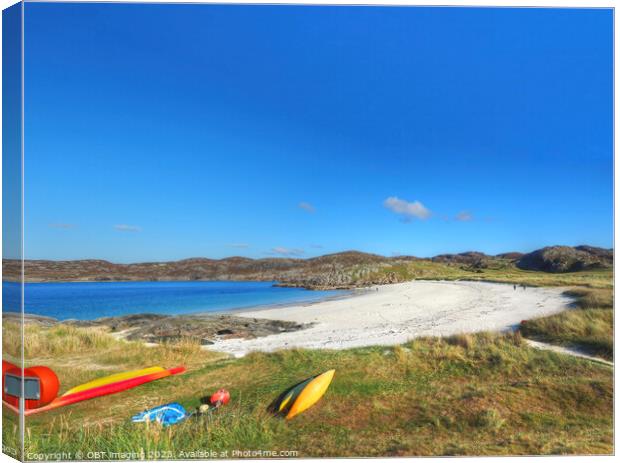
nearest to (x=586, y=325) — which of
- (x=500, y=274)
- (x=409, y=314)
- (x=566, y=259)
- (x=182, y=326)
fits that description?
(x=566, y=259)

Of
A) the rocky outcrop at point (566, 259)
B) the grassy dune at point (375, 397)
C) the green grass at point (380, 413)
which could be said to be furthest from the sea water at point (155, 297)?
the rocky outcrop at point (566, 259)

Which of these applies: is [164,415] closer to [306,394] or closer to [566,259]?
[306,394]

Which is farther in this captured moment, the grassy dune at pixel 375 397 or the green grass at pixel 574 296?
the green grass at pixel 574 296

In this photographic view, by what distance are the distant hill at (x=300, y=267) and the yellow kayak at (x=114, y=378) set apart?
1034 millimetres

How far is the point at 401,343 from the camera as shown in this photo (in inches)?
139

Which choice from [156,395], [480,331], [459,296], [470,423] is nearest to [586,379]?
[480,331]

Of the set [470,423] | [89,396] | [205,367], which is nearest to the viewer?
[470,423]

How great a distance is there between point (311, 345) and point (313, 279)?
3.78ft

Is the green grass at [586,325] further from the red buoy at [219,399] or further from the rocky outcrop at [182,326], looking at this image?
the red buoy at [219,399]

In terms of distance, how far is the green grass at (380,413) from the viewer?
2.28 meters

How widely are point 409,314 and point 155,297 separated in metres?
4.04

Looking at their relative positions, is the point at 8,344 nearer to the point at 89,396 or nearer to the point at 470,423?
the point at 89,396

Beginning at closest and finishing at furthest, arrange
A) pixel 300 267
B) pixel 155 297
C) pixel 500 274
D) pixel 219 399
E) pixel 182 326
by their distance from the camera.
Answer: pixel 219 399 < pixel 500 274 < pixel 300 267 < pixel 182 326 < pixel 155 297

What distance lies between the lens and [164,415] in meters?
2.46
